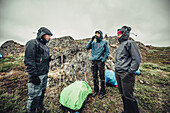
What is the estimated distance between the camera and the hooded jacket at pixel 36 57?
5.75 ft

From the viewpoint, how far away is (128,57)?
76.5 inches

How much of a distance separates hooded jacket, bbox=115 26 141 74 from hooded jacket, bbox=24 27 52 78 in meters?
2.50

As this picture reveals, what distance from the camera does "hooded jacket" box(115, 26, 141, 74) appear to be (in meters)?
1.72

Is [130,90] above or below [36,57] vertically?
below

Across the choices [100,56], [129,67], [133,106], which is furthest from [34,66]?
[133,106]

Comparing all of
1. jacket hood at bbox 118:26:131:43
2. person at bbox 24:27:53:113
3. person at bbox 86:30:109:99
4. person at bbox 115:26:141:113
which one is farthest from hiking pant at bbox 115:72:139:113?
person at bbox 24:27:53:113

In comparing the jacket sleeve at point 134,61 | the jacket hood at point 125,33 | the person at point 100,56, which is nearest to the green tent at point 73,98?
the person at point 100,56

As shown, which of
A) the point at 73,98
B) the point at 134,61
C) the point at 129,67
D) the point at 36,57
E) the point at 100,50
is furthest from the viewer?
the point at 100,50

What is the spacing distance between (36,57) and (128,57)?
2828 mm

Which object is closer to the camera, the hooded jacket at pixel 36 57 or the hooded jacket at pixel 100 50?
the hooded jacket at pixel 36 57

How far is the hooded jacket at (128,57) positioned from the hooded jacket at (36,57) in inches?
98.3

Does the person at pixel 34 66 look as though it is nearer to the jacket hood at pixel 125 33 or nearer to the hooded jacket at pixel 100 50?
the hooded jacket at pixel 100 50

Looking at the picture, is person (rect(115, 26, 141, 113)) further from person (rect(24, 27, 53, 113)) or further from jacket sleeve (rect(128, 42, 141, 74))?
person (rect(24, 27, 53, 113))

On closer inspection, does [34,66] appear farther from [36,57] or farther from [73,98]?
[73,98]
